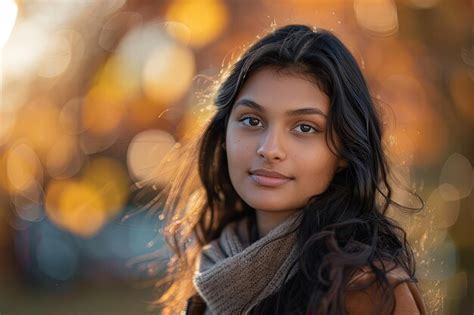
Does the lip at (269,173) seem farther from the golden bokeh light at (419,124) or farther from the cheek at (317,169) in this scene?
the golden bokeh light at (419,124)

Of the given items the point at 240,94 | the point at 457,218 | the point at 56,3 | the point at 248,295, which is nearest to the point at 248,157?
the point at 240,94

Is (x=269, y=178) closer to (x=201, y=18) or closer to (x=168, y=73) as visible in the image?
(x=201, y=18)

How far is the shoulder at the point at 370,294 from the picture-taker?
1986 mm

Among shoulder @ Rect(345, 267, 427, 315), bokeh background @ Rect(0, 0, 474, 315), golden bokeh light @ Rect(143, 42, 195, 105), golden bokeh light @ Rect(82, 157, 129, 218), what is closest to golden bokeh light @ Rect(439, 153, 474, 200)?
bokeh background @ Rect(0, 0, 474, 315)

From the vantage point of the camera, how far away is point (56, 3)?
7156mm

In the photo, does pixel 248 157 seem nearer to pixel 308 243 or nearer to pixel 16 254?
pixel 308 243

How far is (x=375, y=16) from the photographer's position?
6043mm

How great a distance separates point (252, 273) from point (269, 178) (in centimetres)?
27

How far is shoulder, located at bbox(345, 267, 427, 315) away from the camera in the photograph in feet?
6.52

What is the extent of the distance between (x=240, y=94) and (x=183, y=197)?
2.10 feet

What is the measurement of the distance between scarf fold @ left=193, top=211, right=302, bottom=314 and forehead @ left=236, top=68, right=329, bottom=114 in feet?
1.02

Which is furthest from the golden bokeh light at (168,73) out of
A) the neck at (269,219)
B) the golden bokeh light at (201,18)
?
the neck at (269,219)

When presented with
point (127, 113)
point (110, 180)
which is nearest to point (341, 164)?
point (127, 113)

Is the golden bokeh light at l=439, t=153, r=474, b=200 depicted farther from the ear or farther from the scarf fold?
the scarf fold
